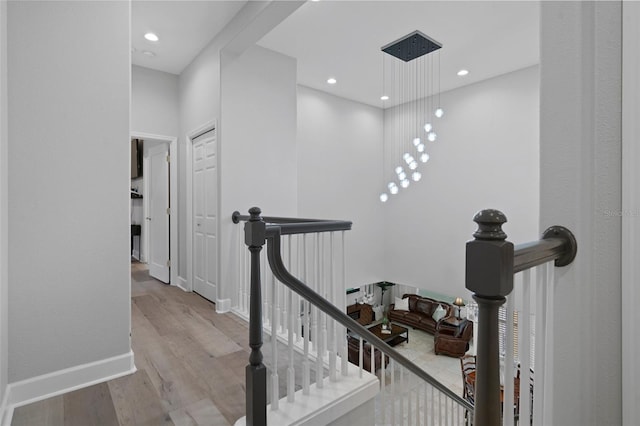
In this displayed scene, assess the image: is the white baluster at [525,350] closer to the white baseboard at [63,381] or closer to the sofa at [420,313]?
the white baseboard at [63,381]

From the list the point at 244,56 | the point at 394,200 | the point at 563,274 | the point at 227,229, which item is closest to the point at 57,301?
the point at 227,229

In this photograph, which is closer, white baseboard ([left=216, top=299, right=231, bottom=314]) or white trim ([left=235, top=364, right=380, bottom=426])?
white trim ([left=235, top=364, right=380, bottom=426])

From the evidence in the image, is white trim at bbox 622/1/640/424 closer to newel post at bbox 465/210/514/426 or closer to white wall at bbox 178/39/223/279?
newel post at bbox 465/210/514/426

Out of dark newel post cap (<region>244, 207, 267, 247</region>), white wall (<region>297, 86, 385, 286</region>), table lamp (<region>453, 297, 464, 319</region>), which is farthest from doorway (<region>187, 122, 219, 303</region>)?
table lamp (<region>453, 297, 464, 319</region>)

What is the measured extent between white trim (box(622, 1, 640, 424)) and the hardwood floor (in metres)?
1.68

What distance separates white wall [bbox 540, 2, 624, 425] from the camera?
902 mm

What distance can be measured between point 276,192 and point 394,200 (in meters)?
3.84

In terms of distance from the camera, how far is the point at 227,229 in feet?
11.8

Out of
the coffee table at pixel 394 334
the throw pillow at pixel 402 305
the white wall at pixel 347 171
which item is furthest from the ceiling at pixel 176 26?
the throw pillow at pixel 402 305

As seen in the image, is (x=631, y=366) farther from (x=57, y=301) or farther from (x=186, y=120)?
(x=186, y=120)

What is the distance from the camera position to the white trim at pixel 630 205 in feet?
2.80

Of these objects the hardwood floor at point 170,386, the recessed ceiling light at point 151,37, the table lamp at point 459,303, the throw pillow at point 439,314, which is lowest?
the throw pillow at point 439,314

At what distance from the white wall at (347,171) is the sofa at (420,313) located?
1028 millimetres

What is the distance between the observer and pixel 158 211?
5.03 meters
